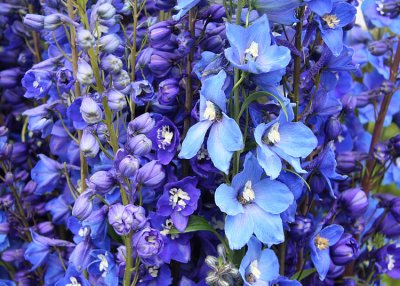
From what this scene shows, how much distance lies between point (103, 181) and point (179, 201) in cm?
12

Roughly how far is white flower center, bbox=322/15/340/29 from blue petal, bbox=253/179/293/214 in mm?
253

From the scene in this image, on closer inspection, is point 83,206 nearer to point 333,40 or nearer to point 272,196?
point 272,196

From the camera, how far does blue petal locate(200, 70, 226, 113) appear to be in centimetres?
84

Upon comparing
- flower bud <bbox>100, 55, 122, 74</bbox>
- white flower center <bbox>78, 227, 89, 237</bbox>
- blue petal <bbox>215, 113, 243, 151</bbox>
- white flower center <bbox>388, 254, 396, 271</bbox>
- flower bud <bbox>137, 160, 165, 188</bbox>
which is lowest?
white flower center <bbox>388, 254, 396, 271</bbox>

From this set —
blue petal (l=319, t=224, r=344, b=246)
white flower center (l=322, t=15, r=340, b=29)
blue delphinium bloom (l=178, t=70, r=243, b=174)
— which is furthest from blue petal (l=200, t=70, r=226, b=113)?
blue petal (l=319, t=224, r=344, b=246)

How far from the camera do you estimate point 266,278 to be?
955 mm

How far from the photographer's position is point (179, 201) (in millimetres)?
961

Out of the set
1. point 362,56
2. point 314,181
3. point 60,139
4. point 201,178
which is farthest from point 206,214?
point 362,56

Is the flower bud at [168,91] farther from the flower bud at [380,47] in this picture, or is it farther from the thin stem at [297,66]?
the flower bud at [380,47]

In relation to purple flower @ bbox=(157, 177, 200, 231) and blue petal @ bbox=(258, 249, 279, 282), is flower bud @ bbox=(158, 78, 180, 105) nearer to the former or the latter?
purple flower @ bbox=(157, 177, 200, 231)

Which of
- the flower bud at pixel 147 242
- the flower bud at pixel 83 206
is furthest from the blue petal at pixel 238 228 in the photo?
the flower bud at pixel 83 206

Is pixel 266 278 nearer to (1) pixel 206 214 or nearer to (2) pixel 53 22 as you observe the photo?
(1) pixel 206 214

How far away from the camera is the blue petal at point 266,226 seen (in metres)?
0.88

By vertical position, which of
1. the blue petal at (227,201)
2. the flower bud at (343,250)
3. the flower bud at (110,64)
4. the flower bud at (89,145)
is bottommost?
the flower bud at (343,250)
